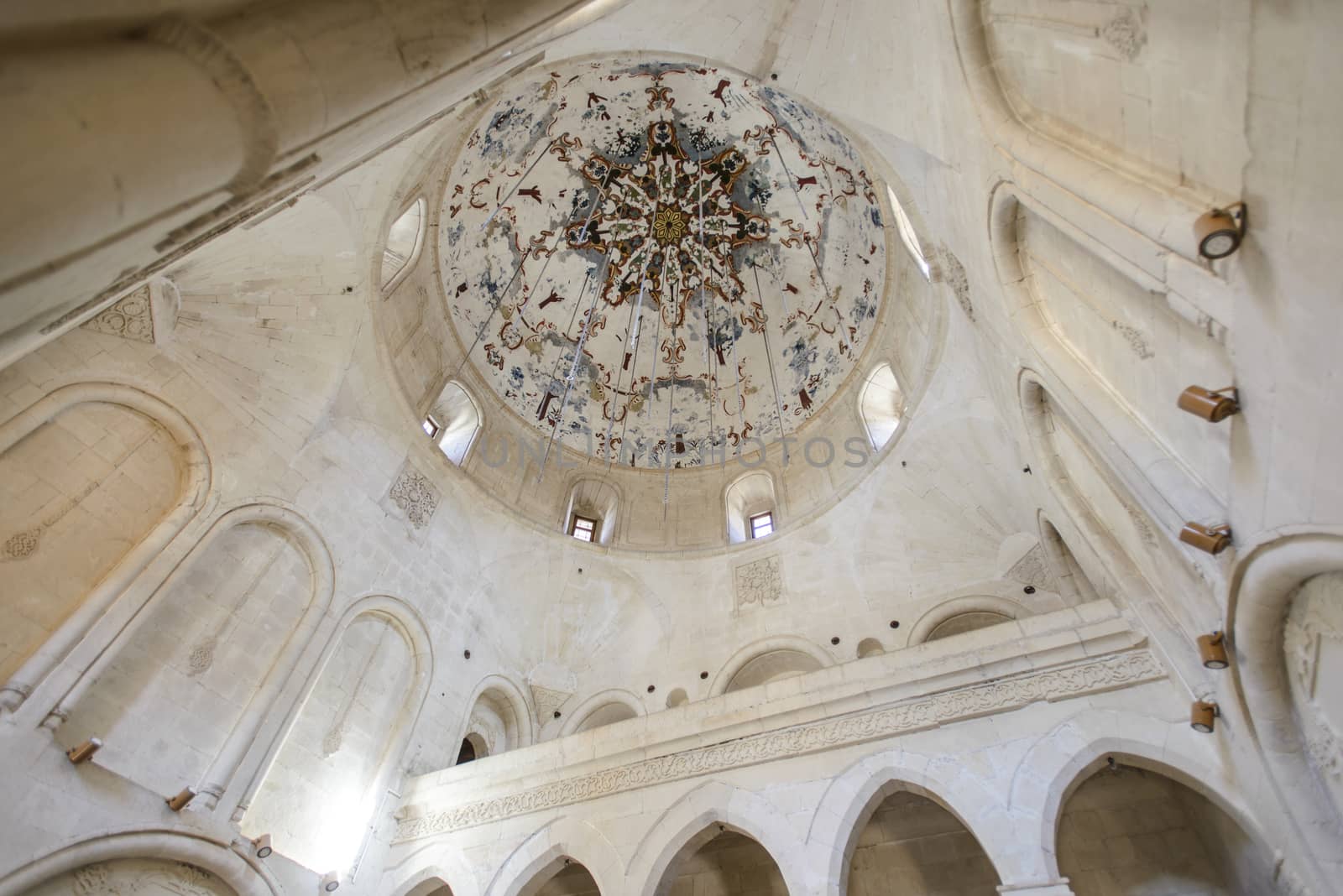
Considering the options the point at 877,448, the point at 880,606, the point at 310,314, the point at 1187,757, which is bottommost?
the point at 1187,757

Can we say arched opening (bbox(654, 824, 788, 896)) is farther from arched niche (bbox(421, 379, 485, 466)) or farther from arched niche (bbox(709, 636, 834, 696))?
arched niche (bbox(421, 379, 485, 466))

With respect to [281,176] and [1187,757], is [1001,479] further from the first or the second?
[281,176]

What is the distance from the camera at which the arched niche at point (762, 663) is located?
36.4ft

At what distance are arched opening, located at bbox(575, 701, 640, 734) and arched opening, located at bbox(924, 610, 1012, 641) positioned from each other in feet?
15.9

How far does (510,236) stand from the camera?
44.0 ft

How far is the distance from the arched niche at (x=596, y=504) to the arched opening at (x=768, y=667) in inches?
143

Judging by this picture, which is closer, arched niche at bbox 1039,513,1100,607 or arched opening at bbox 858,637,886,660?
arched niche at bbox 1039,513,1100,607

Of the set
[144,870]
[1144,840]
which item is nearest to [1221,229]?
[1144,840]

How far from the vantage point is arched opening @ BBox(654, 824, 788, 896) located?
8117 mm

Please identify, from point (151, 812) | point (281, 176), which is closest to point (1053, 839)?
point (281, 176)

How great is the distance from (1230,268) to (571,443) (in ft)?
38.4

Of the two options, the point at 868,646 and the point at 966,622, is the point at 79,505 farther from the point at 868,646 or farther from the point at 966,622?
the point at 966,622

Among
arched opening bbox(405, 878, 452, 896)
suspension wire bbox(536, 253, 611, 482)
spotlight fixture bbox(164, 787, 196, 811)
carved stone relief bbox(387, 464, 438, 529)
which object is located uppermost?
suspension wire bbox(536, 253, 611, 482)

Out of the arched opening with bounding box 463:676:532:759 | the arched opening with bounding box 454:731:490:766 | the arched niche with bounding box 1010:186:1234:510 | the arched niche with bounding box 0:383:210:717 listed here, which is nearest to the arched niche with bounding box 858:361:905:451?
the arched niche with bounding box 1010:186:1234:510
